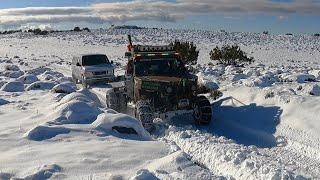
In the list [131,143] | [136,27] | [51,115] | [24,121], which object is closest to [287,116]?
[131,143]

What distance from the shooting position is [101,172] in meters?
8.15

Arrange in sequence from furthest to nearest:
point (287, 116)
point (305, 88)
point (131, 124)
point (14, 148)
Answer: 1. point (305, 88)
2. point (287, 116)
3. point (131, 124)
4. point (14, 148)

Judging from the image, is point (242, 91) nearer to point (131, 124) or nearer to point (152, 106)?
point (152, 106)

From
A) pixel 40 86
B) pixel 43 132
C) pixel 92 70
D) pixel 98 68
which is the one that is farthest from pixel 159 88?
pixel 98 68

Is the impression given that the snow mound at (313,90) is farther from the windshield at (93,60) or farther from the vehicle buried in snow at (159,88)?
the windshield at (93,60)

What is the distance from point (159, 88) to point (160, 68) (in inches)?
Answer: 58.3

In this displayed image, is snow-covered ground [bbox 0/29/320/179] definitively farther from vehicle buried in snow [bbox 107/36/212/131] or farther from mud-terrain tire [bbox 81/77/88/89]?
mud-terrain tire [bbox 81/77/88/89]

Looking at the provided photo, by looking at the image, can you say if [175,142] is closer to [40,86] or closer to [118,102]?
[118,102]

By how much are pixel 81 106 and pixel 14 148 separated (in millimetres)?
3395

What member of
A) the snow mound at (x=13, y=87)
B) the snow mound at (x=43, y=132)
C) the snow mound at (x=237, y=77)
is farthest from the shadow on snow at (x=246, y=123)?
the snow mound at (x=13, y=87)

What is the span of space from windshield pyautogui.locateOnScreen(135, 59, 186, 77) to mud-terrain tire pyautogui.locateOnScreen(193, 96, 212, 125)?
1626mm

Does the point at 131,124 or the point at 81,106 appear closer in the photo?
the point at 131,124

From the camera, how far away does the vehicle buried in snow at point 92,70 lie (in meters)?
24.6

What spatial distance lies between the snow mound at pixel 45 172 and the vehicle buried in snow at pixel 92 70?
16407 millimetres
